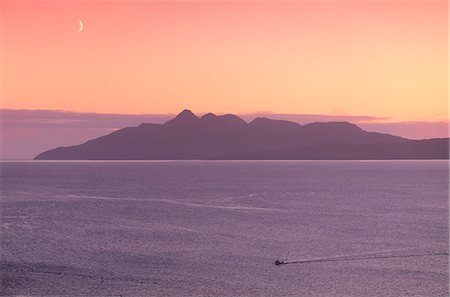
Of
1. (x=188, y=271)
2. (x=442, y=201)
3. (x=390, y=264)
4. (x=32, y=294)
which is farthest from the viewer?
(x=442, y=201)

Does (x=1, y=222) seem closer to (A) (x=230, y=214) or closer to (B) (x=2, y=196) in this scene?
(A) (x=230, y=214)

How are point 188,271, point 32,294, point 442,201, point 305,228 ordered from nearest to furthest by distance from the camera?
1. point 32,294
2. point 188,271
3. point 305,228
4. point 442,201

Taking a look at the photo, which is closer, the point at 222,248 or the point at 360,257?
the point at 360,257

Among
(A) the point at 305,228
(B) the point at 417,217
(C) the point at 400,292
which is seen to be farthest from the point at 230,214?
(C) the point at 400,292

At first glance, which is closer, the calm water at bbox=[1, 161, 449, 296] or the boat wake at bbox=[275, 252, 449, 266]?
the calm water at bbox=[1, 161, 449, 296]

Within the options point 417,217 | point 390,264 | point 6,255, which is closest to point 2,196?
point 6,255

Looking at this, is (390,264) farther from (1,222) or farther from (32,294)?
(1,222)

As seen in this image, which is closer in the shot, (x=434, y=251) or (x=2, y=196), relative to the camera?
(x=434, y=251)

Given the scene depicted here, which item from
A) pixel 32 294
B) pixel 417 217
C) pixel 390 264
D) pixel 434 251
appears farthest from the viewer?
pixel 417 217

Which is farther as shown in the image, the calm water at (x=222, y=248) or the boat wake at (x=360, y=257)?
the boat wake at (x=360, y=257)
